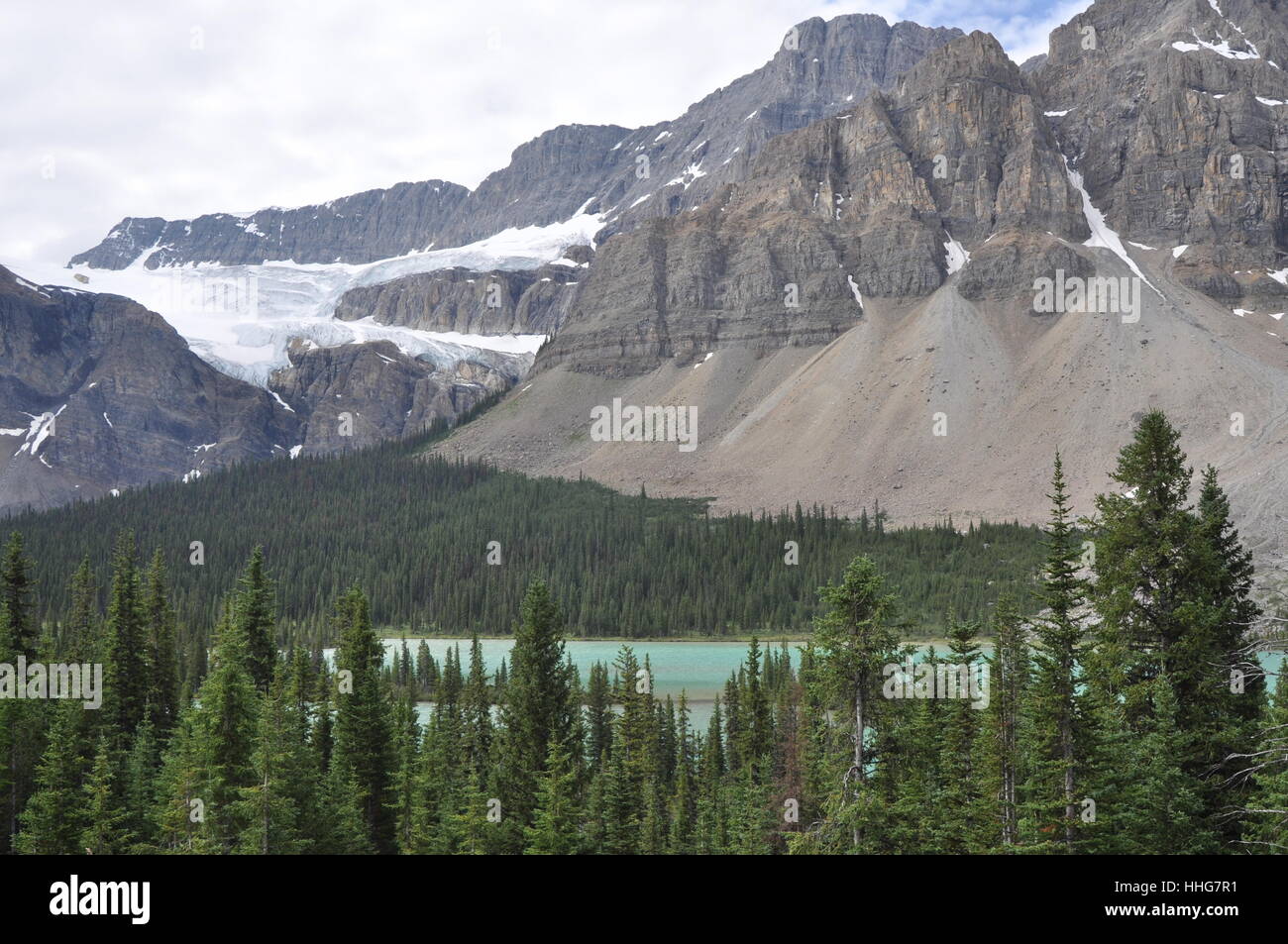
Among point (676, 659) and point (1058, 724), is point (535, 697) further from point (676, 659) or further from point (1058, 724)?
point (676, 659)

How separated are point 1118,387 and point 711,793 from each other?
168522 mm

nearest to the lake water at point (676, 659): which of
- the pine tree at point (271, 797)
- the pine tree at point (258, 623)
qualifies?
the pine tree at point (258, 623)

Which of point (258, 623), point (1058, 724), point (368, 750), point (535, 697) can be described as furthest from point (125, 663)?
point (1058, 724)

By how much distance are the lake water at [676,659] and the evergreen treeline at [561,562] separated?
476 centimetres

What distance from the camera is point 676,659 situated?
123 meters

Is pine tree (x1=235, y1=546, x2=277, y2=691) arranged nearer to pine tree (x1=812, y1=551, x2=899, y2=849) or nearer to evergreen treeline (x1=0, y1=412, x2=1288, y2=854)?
evergreen treeline (x1=0, y1=412, x2=1288, y2=854)

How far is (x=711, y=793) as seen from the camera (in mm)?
48594

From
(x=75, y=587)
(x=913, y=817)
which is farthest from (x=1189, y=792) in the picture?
(x=75, y=587)

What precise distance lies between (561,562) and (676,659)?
46653 mm

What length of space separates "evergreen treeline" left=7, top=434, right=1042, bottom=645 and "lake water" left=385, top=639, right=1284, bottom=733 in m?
4.76

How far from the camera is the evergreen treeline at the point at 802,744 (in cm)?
2375

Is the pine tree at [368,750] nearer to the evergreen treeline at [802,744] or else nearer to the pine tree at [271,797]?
the evergreen treeline at [802,744]

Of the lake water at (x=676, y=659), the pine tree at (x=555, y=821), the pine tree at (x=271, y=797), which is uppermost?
the pine tree at (x=271, y=797)
